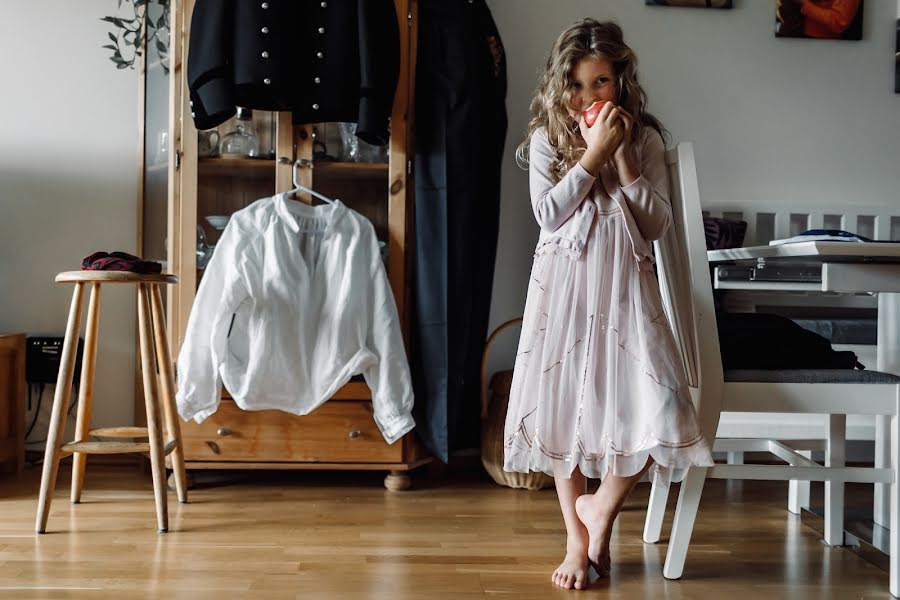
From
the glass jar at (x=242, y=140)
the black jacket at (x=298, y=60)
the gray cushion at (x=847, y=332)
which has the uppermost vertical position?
the black jacket at (x=298, y=60)

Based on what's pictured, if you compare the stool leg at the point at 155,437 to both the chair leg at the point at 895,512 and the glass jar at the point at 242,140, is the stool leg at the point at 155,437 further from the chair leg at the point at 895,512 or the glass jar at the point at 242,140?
the chair leg at the point at 895,512

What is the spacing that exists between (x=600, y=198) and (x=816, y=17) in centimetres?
182

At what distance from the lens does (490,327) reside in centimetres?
296

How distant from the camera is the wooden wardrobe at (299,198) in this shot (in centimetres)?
245

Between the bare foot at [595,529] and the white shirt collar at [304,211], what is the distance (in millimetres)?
1152

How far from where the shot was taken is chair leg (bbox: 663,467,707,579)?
170 cm

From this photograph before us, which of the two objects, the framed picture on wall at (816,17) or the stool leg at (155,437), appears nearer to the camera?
the stool leg at (155,437)

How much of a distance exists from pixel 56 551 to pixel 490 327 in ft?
5.05

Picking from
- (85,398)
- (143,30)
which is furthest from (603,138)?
(143,30)

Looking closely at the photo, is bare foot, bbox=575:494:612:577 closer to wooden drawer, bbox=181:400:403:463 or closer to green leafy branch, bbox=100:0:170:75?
wooden drawer, bbox=181:400:403:463

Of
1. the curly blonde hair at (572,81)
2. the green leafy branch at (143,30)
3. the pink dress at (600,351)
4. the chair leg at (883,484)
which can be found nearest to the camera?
the pink dress at (600,351)

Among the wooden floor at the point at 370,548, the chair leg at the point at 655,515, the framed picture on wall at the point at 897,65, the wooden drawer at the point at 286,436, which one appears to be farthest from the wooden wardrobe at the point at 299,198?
the framed picture on wall at the point at 897,65

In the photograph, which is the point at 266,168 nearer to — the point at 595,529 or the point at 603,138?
the point at 603,138

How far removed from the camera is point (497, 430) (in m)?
2.60
